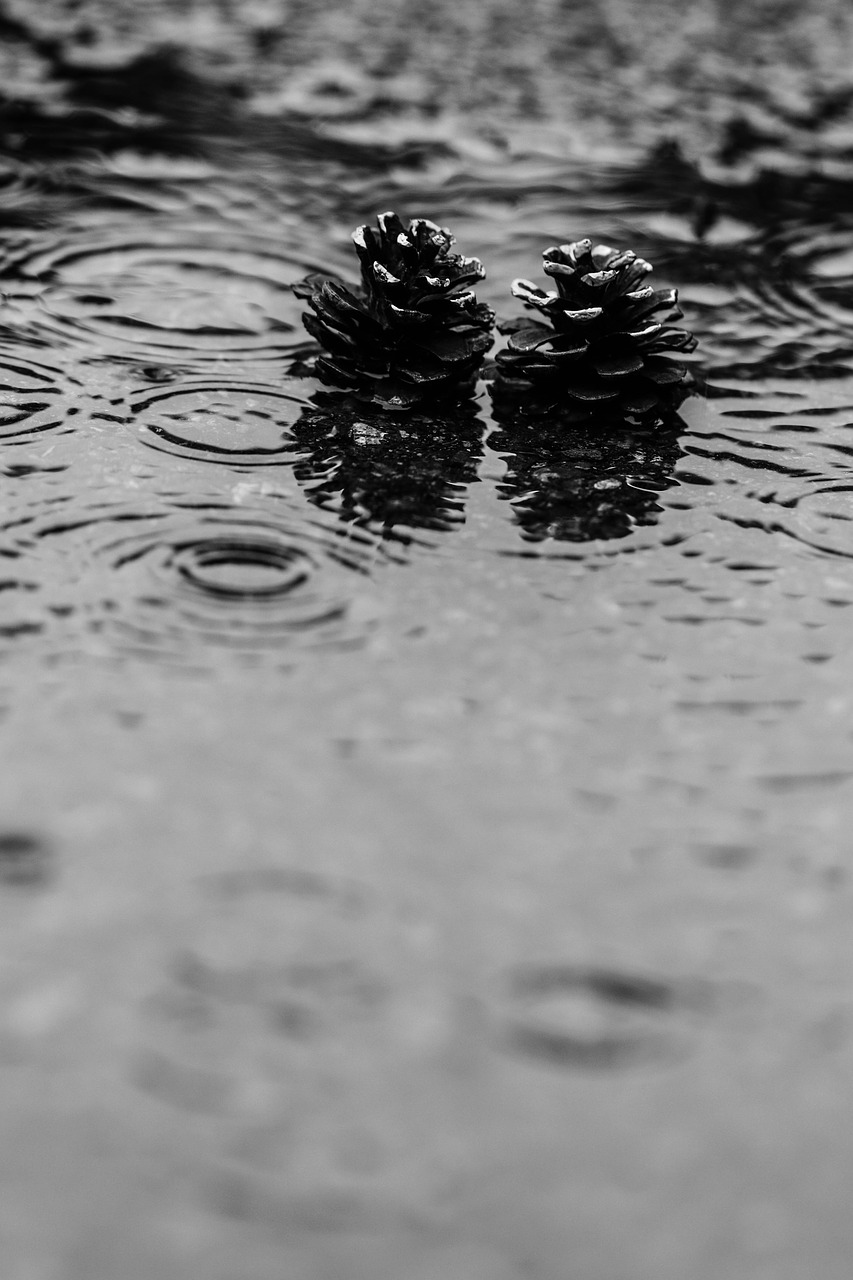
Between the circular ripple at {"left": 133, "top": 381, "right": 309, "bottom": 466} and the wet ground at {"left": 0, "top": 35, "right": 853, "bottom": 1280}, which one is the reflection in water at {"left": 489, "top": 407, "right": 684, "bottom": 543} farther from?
the circular ripple at {"left": 133, "top": 381, "right": 309, "bottom": 466}

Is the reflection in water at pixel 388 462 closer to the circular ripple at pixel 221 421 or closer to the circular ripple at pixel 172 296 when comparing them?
the circular ripple at pixel 221 421

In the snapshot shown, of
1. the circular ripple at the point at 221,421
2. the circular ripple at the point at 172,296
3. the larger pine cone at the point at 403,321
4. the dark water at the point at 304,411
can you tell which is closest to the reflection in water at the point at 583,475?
the dark water at the point at 304,411

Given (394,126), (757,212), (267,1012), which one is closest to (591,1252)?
(267,1012)

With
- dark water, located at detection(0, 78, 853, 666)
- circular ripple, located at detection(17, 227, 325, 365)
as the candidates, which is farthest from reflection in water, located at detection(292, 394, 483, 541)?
circular ripple, located at detection(17, 227, 325, 365)

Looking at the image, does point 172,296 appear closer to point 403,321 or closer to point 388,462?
point 403,321

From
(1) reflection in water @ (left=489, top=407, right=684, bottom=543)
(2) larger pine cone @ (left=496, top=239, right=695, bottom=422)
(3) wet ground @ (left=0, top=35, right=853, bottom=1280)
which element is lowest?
(3) wet ground @ (left=0, top=35, right=853, bottom=1280)

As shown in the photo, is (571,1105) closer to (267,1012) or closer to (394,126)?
(267,1012)
